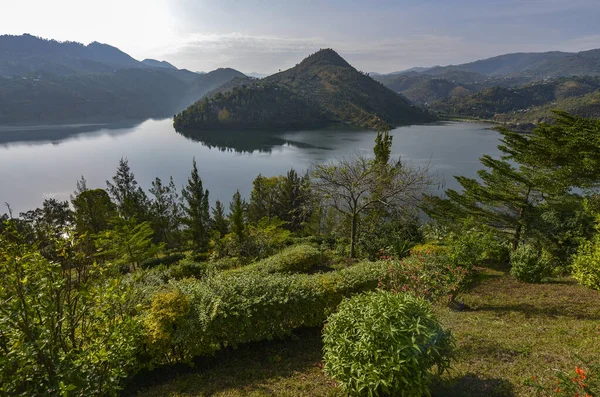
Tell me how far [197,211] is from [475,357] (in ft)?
76.2

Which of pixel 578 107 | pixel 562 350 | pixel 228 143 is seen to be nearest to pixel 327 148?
pixel 228 143

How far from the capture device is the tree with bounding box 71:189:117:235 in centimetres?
2264

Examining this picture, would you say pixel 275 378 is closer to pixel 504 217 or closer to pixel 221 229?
pixel 504 217

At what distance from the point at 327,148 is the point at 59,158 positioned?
66081mm

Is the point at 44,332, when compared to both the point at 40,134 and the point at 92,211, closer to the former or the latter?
the point at 92,211

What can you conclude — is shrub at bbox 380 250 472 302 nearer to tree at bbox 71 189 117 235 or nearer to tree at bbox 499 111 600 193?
tree at bbox 499 111 600 193

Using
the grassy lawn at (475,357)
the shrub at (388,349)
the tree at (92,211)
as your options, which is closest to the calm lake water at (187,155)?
the tree at (92,211)

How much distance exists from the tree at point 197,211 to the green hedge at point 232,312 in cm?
1850

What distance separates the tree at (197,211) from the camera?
80.4 feet

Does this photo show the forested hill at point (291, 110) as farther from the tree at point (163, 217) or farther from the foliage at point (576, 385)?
the foliage at point (576, 385)

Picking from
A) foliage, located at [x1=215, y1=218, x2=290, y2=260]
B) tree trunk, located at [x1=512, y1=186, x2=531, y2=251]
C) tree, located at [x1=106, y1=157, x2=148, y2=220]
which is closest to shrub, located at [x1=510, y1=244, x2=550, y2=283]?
tree trunk, located at [x1=512, y1=186, x2=531, y2=251]

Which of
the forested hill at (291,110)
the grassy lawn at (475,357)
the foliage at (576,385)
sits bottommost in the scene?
the grassy lawn at (475,357)

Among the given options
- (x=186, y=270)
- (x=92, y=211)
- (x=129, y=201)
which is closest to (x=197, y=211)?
(x=129, y=201)

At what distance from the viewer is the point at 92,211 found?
22953 millimetres
